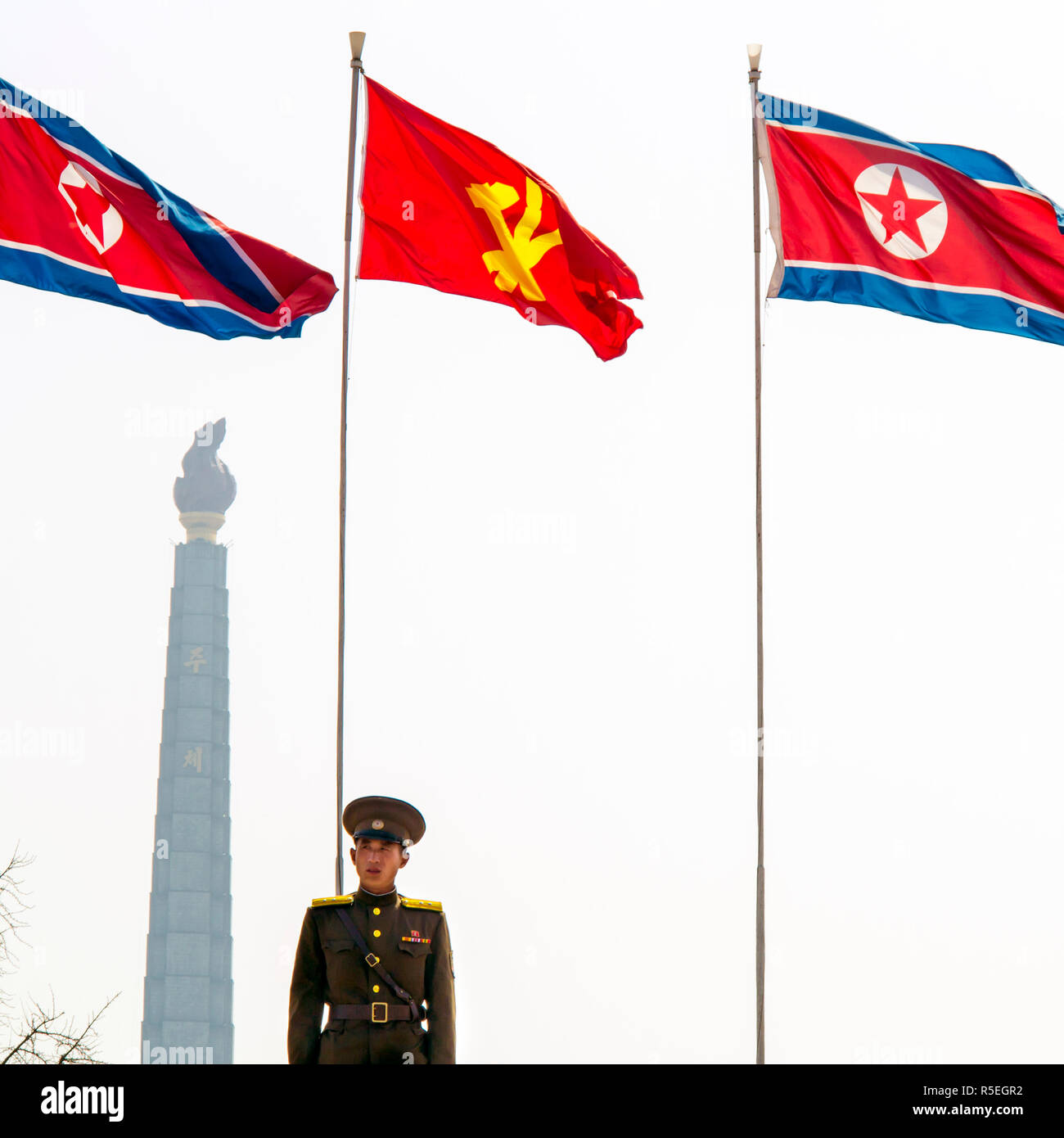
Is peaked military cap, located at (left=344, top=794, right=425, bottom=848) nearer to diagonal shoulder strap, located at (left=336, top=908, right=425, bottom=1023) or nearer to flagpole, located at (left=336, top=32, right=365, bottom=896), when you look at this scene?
diagonal shoulder strap, located at (left=336, top=908, right=425, bottom=1023)

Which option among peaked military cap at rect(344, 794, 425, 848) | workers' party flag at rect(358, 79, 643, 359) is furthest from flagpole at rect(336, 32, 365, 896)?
peaked military cap at rect(344, 794, 425, 848)

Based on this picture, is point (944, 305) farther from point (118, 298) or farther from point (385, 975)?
point (385, 975)

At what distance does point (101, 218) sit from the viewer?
13.9 m

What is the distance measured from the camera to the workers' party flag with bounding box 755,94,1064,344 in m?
13.8

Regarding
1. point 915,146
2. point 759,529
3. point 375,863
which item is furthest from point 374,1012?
point 915,146

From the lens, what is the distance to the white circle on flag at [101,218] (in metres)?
13.9

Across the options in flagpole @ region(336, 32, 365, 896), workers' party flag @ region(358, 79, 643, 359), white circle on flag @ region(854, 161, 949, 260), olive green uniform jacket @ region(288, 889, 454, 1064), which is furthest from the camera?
workers' party flag @ region(358, 79, 643, 359)

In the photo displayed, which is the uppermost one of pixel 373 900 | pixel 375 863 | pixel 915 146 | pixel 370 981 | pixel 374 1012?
pixel 915 146

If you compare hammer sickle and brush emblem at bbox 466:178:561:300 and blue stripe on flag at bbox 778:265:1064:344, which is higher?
hammer sickle and brush emblem at bbox 466:178:561:300

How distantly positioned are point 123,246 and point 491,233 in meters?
2.64

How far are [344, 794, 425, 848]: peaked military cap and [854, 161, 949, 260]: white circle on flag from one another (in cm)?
678
